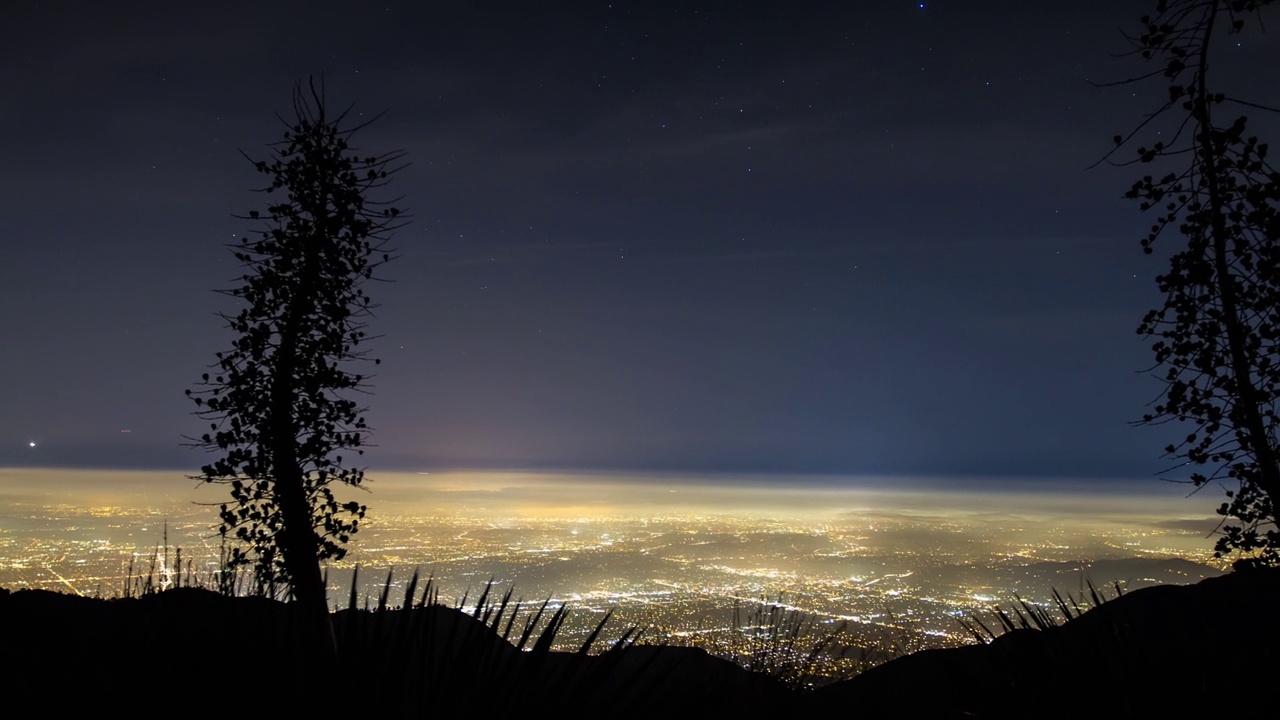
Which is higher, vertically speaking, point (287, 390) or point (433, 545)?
point (287, 390)

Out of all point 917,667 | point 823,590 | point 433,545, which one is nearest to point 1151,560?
point 823,590

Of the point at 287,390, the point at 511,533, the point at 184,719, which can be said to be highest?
the point at 287,390

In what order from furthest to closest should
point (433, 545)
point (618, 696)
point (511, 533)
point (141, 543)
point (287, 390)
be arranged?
1. point (511, 533)
2. point (433, 545)
3. point (141, 543)
4. point (287, 390)
5. point (618, 696)

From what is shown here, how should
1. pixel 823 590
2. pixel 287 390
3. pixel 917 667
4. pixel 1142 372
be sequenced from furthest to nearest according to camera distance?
1. pixel 823 590
2. pixel 917 667
3. pixel 287 390
4. pixel 1142 372

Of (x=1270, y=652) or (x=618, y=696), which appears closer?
(x=618, y=696)

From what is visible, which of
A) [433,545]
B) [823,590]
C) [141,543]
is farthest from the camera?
[433,545]

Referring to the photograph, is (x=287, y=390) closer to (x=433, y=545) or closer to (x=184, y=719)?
(x=184, y=719)

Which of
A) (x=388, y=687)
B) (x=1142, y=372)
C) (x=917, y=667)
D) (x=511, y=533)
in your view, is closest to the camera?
(x=388, y=687)

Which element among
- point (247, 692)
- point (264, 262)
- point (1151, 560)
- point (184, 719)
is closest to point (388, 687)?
point (247, 692)

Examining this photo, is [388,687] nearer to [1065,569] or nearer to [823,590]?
[823,590]
